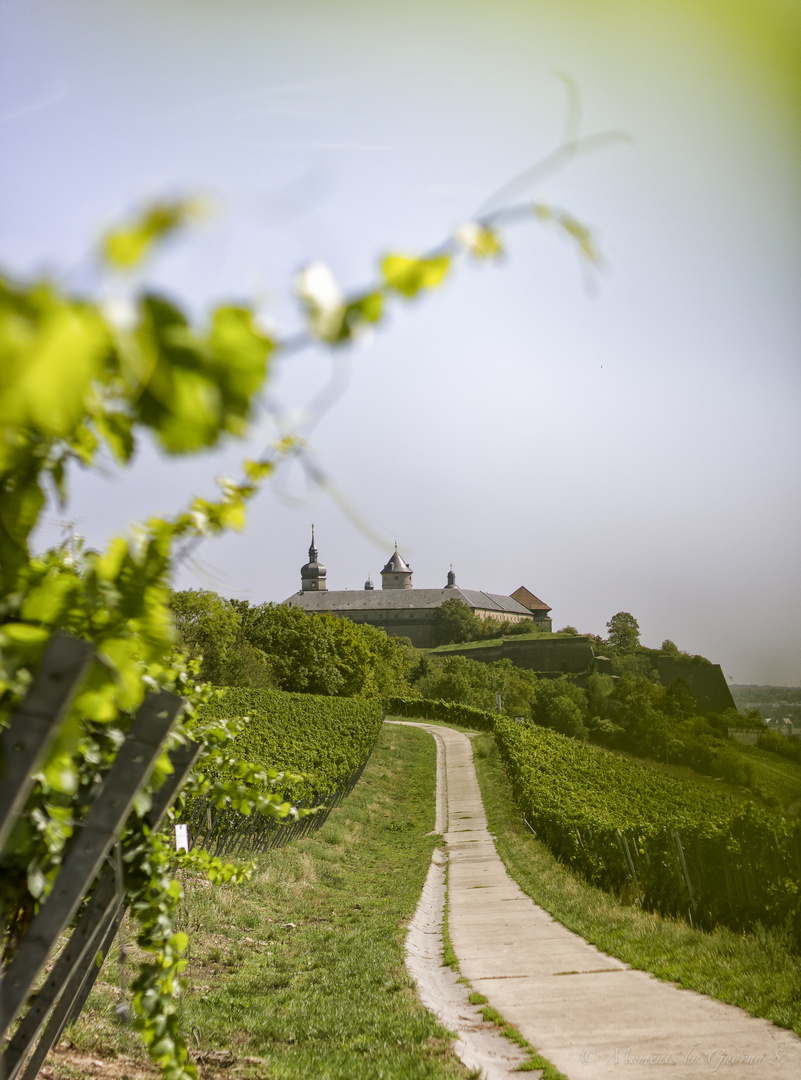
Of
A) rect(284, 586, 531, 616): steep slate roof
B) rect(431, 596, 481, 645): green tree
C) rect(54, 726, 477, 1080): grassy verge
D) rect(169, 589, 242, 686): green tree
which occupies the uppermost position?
rect(284, 586, 531, 616): steep slate roof

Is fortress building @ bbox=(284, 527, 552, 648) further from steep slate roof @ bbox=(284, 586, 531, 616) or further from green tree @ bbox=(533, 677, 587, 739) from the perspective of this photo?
green tree @ bbox=(533, 677, 587, 739)

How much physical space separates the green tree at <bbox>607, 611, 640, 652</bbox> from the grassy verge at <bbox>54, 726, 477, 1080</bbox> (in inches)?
2622

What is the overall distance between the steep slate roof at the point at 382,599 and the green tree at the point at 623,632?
918 inches

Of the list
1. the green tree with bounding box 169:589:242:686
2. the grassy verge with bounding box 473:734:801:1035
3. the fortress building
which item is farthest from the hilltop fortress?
the grassy verge with bounding box 473:734:801:1035

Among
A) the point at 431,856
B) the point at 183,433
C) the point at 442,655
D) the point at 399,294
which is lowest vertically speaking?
the point at 431,856

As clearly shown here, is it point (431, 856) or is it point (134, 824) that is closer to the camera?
point (134, 824)

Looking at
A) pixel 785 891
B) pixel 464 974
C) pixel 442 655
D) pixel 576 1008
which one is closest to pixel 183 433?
pixel 576 1008

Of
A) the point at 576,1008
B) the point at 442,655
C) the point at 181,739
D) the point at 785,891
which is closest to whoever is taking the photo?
the point at 181,739

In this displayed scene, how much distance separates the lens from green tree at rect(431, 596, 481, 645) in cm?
9112

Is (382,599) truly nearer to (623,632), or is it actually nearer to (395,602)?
(395,602)

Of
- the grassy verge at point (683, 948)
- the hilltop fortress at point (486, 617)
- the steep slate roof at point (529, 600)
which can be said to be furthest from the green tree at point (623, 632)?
the grassy verge at point (683, 948)

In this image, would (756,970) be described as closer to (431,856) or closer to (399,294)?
(399,294)

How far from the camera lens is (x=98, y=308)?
47 centimetres

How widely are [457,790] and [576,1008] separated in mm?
18162
